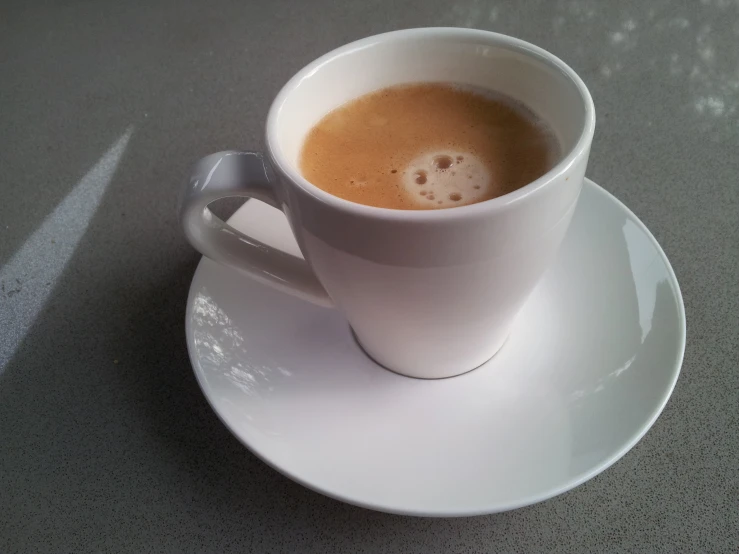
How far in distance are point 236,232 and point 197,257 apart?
0.26m

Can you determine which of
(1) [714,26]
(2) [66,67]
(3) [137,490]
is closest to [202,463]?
(3) [137,490]

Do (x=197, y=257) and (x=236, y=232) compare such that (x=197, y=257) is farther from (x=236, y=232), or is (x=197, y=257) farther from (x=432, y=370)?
(x=432, y=370)

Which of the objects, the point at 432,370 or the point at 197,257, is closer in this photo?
the point at 432,370

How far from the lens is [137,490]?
2.09 ft

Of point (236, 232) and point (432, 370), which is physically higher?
point (236, 232)

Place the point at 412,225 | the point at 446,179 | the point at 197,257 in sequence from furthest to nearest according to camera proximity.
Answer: the point at 197,257 → the point at 446,179 → the point at 412,225

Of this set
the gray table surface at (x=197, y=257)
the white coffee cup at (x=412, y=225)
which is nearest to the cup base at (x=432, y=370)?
the white coffee cup at (x=412, y=225)

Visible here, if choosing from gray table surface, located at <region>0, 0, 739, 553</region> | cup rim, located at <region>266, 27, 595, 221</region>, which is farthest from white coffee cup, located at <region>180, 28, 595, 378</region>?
gray table surface, located at <region>0, 0, 739, 553</region>

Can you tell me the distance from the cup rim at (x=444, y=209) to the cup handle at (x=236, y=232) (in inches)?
1.6

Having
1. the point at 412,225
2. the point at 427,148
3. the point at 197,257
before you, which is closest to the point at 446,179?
the point at 427,148

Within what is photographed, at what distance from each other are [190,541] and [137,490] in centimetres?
9

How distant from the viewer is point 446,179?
0.61 metres

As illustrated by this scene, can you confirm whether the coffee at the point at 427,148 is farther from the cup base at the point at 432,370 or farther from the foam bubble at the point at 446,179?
the cup base at the point at 432,370

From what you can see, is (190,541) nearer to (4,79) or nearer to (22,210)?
(22,210)
